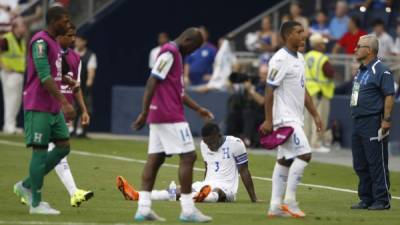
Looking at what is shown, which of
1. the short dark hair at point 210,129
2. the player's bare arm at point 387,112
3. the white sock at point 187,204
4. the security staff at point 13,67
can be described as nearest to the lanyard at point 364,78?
the player's bare arm at point 387,112

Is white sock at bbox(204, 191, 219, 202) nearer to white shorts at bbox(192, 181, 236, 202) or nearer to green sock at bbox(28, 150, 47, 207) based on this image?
white shorts at bbox(192, 181, 236, 202)

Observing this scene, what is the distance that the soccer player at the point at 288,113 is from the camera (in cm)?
1241

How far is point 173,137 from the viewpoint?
1166cm

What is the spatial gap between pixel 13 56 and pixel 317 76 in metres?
7.08

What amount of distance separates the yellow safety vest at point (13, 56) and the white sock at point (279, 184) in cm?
1474

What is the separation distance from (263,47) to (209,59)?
1513 millimetres

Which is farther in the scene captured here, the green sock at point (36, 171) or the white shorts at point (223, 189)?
the white shorts at point (223, 189)

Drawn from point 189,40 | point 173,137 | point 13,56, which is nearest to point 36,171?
point 173,137

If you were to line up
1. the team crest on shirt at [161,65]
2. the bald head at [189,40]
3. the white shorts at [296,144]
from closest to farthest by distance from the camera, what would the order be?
the team crest on shirt at [161,65] < the bald head at [189,40] < the white shorts at [296,144]

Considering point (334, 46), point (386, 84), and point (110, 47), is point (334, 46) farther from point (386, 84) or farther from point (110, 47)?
point (386, 84)

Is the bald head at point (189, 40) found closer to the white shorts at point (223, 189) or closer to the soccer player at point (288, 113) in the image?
the soccer player at point (288, 113)

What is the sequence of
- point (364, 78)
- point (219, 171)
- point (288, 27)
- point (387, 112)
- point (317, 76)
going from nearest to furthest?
point (288, 27) → point (387, 112) → point (364, 78) → point (219, 171) → point (317, 76)

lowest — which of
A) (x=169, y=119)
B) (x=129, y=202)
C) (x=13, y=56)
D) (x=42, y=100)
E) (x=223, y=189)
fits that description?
(x=129, y=202)

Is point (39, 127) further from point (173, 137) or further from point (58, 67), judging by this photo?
point (173, 137)
